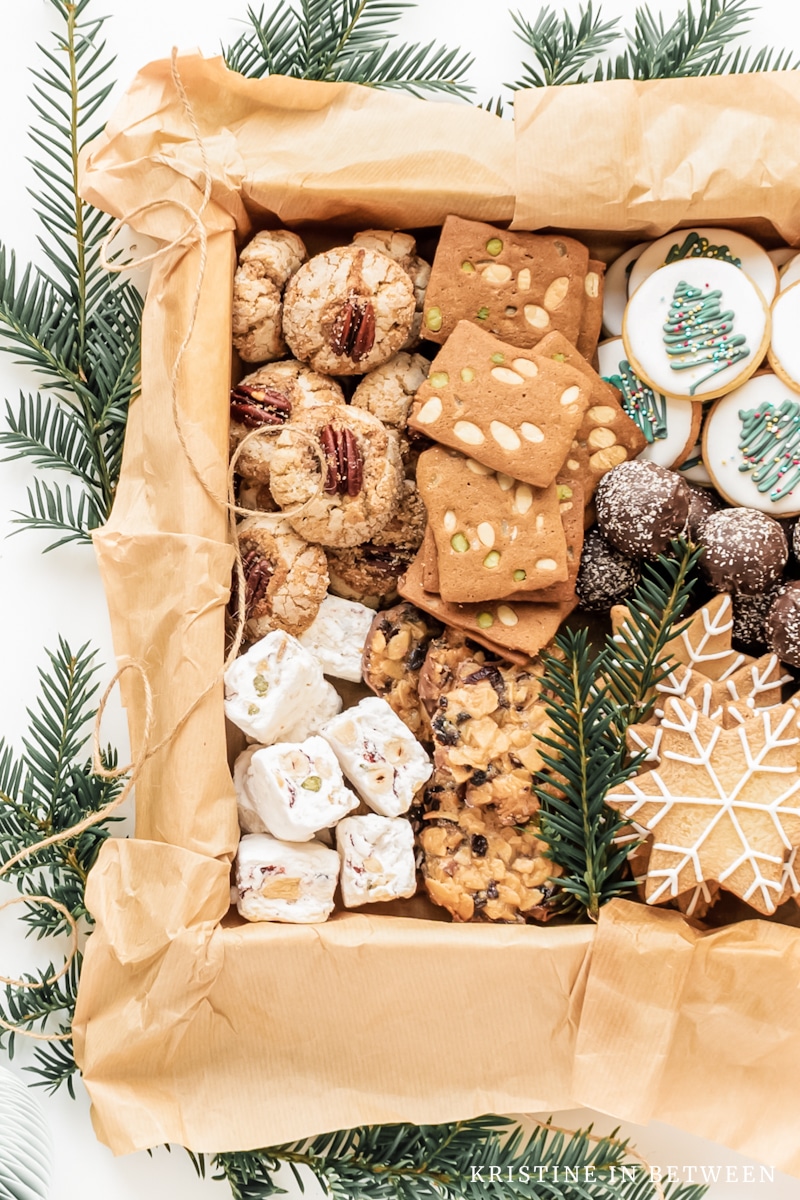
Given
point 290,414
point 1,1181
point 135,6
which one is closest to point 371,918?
point 1,1181

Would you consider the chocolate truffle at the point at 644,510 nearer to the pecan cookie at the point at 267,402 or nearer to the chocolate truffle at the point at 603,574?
the chocolate truffle at the point at 603,574

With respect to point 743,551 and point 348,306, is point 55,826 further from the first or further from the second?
point 743,551

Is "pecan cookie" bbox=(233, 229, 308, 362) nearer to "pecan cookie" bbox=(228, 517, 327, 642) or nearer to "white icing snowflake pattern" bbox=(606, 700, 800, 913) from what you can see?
"pecan cookie" bbox=(228, 517, 327, 642)

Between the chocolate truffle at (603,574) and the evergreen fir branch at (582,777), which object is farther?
the chocolate truffle at (603,574)

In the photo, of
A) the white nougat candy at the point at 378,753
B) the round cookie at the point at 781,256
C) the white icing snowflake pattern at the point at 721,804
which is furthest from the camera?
the round cookie at the point at 781,256

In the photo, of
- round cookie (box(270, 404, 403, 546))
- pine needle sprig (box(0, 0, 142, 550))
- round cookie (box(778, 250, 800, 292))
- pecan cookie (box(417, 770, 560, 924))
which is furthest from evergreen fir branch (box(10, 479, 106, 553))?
round cookie (box(778, 250, 800, 292))

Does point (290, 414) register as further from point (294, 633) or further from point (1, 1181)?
point (1, 1181)

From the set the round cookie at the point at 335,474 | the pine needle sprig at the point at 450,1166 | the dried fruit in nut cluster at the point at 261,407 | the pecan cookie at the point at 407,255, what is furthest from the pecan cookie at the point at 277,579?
the pine needle sprig at the point at 450,1166
